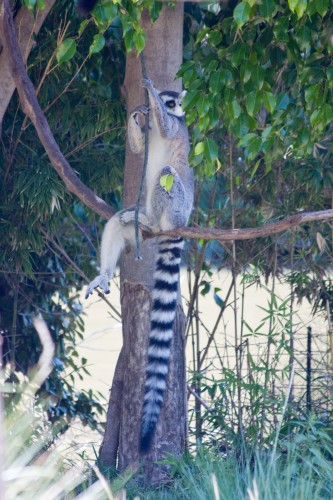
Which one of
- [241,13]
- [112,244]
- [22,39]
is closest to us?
[241,13]

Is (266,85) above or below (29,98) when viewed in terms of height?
below

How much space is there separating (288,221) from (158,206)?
1.34 meters

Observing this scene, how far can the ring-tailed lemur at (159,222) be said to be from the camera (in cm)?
425

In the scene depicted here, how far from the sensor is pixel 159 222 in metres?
4.85

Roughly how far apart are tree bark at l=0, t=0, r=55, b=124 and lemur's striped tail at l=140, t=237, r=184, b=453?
1251 millimetres

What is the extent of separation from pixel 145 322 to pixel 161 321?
42 centimetres

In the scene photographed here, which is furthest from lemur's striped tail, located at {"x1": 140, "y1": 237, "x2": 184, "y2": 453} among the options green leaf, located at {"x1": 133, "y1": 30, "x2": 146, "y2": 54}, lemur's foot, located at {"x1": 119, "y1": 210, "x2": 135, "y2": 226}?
green leaf, located at {"x1": 133, "y1": 30, "x2": 146, "y2": 54}

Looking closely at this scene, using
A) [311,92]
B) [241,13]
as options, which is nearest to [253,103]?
[311,92]

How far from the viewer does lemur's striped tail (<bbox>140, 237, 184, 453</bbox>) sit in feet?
13.8

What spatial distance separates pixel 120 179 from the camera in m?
5.84

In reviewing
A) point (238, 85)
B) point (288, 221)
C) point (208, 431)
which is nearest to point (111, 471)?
point (208, 431)

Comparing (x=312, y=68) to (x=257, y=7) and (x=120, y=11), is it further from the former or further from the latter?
(x=120, y=11)

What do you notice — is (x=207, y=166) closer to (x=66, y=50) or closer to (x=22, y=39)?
(x=66, y=50)

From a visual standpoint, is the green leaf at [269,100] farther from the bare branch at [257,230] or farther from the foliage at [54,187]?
the foliage at [54,187]
